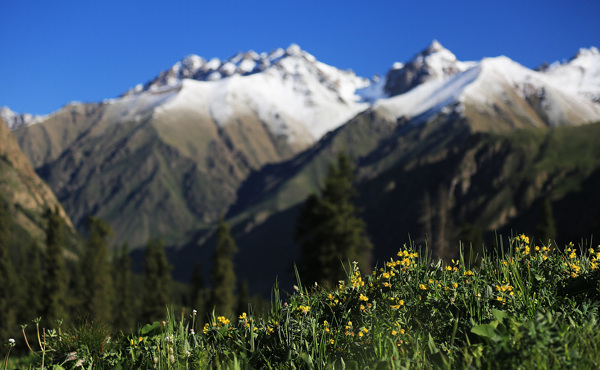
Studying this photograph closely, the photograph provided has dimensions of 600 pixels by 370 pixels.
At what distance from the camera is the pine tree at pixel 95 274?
Answer: 70562 mm

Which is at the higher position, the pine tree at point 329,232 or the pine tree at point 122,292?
the pine tree at point 329,232

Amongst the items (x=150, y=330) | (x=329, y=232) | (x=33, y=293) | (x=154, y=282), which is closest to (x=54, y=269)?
(x=33, y=293)

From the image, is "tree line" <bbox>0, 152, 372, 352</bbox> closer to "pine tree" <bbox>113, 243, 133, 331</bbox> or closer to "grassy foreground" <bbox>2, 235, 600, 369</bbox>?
"pine tree" <bbox>113, 243, 133, 331</bbox>

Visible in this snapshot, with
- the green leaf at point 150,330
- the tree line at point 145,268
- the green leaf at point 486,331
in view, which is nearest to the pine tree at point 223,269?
the tree line at point 145,268

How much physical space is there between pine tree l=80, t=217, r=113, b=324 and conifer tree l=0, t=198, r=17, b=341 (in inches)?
332

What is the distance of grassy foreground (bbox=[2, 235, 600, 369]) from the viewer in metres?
3.74

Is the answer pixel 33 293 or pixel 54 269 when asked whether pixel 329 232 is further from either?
pixel 33 293

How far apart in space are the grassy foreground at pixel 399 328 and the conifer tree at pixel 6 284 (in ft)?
222

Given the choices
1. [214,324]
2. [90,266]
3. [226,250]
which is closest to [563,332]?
[214,324]

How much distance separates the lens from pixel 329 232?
4050 cm

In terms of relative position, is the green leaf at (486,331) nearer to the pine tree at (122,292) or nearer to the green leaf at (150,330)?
the green leaf at (150,330)

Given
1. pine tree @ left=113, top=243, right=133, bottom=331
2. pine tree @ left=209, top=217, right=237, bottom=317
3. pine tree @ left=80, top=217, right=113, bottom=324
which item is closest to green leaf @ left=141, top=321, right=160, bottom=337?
pine tree @ left=209, top=217, right=237, bottom=317

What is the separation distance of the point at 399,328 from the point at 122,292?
88.8 m

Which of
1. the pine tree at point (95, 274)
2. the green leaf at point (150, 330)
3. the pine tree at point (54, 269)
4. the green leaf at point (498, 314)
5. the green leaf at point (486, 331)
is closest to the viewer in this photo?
the green leaf at point (486, 331)
